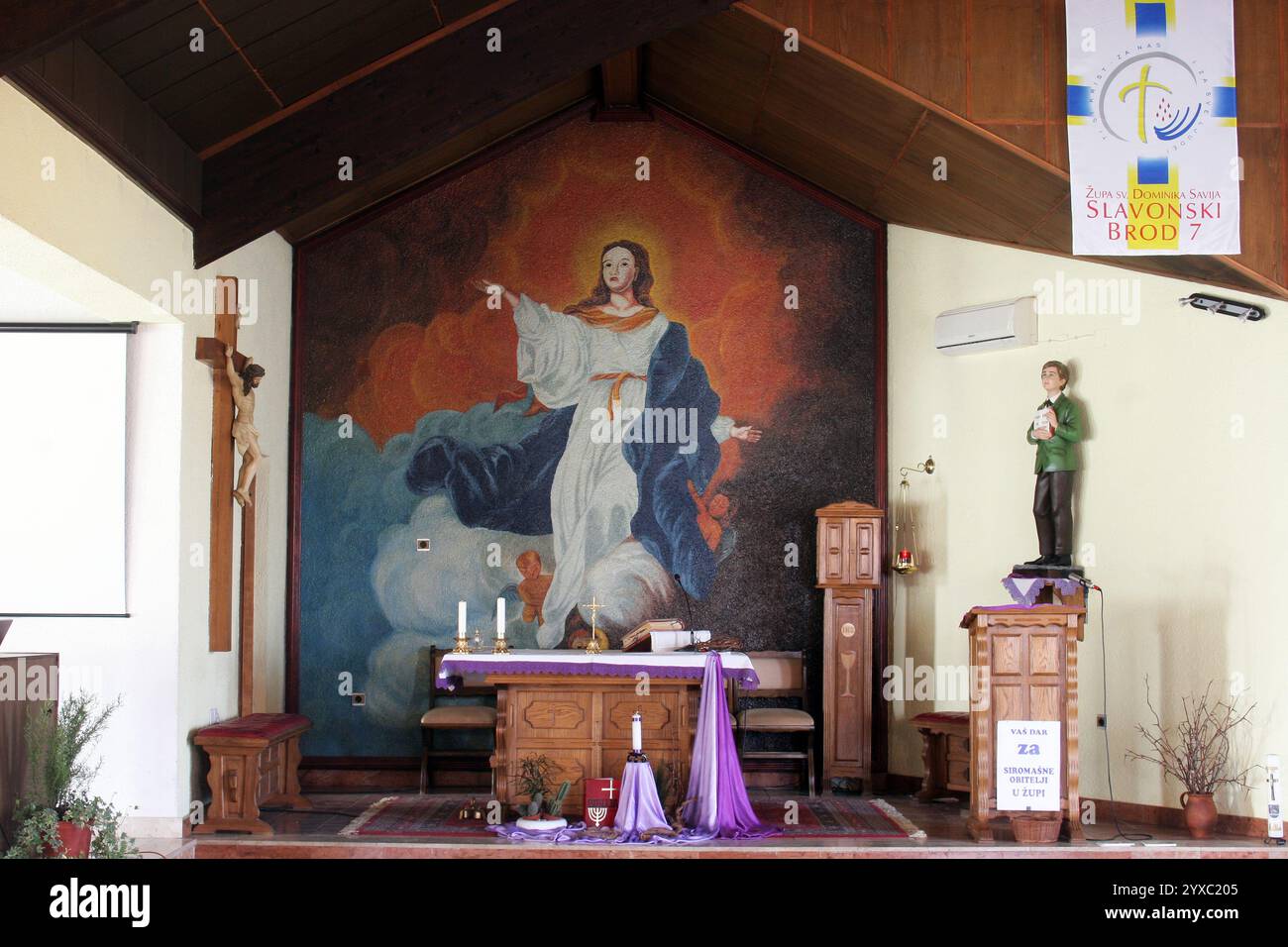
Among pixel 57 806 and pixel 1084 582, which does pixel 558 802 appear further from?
pixel 1084 582

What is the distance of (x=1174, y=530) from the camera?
323 inches

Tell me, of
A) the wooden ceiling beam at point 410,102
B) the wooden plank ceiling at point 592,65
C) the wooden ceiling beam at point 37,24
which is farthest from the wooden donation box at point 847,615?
the wooden ceiling beam at point 37,24

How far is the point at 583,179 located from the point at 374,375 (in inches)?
83.6

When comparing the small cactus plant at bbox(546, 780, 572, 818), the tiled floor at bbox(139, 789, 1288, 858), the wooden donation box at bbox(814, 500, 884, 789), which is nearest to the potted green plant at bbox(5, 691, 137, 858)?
the tiled floor at bbox(139, 789, 1288, 858)

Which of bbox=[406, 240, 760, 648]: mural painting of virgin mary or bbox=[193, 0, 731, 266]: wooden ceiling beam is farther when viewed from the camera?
bbox=[406, 240, 760, 648]: mural painting of virgin mary

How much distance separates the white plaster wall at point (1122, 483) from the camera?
25.6ft

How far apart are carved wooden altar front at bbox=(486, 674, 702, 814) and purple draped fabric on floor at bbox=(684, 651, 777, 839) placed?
0.31m

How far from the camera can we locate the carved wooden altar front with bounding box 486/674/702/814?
7.90m

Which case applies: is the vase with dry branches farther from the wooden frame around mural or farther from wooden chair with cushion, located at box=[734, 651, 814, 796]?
wooden chair with cushion, located at box=[734, 651, 814, 796]

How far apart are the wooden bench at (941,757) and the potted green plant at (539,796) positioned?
2.51m

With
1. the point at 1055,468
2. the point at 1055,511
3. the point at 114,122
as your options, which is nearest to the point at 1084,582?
the point at 1055,511

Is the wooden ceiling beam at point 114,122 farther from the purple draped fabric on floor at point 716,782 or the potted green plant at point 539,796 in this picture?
the purple draped fabric on floor at point 716,782

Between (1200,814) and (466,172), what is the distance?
21.5 ft

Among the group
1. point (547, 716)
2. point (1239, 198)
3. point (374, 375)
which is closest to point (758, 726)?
point (547, 716)
